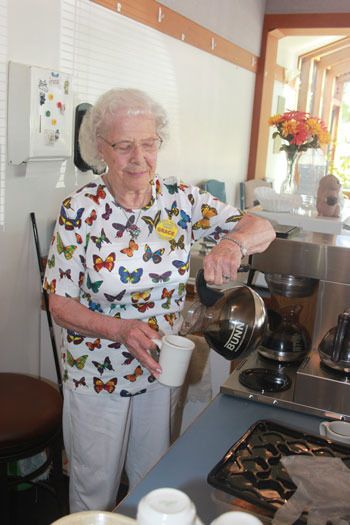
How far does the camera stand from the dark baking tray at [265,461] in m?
0.94

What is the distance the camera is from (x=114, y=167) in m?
1.52

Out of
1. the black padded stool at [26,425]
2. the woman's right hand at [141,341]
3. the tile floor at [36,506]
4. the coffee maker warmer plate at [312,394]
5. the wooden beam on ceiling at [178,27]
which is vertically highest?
the wooden beam on ceiling at [178,27]

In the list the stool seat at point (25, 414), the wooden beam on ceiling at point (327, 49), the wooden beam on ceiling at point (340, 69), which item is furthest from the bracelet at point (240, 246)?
the wooden beam on ceiling at point (340, 69)

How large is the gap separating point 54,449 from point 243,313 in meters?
1.21

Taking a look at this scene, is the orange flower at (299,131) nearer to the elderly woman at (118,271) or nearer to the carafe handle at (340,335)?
the elderly woman at (118,271)

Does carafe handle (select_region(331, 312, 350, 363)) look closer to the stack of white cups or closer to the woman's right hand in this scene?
the woman's right hand

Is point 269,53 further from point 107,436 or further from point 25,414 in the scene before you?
point 107,436

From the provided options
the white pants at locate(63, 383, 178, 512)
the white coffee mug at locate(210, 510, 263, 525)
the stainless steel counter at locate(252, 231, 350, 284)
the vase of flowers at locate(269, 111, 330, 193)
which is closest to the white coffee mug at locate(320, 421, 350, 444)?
the stainless steel counter at locate(252, 231, 350, 284)

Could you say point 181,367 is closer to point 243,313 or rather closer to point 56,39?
point 243,313

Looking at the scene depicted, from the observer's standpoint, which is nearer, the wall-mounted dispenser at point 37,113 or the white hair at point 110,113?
the white hair at point 110,113

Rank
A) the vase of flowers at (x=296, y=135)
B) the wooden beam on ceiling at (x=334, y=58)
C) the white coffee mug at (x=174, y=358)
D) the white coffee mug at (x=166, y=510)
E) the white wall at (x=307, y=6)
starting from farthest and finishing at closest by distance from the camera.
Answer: the wooden beam on ceiling at (x=334, y=58) < the white wall at (x=307, y=6) < the vase of flowers at (x=296, y=135) < the white coffee mug at (x=174, y=358) < the white coffee mug at (x=166, y=510)

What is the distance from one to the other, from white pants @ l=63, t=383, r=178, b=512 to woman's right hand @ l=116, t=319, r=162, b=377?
0.98 ft

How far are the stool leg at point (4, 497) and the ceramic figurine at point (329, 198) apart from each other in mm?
1358

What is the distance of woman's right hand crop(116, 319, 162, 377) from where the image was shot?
49.4 inches
